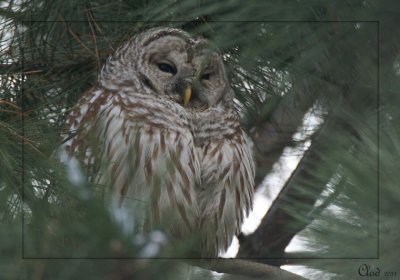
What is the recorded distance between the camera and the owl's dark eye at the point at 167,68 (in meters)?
4.00

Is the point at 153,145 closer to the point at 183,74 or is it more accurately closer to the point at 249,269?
the point at 183,74

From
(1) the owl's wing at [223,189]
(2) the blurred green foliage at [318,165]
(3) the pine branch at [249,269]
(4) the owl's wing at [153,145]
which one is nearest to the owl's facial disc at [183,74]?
(4) the owl's wing at [153,145]

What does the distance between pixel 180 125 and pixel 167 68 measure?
0.44 metres

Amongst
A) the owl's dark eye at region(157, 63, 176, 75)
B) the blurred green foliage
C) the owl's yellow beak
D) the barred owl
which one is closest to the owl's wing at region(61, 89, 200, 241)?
the barred owl

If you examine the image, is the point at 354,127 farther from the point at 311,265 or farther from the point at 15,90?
the point at 15,90

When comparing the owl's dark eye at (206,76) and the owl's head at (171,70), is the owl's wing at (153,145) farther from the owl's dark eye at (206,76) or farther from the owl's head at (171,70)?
the owl's dark eye at (206,76)

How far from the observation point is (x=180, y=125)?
12.2 feet

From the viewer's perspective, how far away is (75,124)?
3.66m

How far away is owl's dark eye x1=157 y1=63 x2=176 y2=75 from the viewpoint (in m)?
4.00

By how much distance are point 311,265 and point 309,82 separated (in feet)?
1.77

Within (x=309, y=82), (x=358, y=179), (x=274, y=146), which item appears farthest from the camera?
(x=274, y=146)

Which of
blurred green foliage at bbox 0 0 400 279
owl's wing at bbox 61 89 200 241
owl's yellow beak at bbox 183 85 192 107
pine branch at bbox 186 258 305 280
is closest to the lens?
blurred green foliage at bbox 0 0 400 279

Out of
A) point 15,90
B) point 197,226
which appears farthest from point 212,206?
point 15,90

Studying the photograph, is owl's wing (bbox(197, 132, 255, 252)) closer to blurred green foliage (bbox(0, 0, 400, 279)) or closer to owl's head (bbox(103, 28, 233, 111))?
owl's head (bbox(103, 28, 233, 111))
